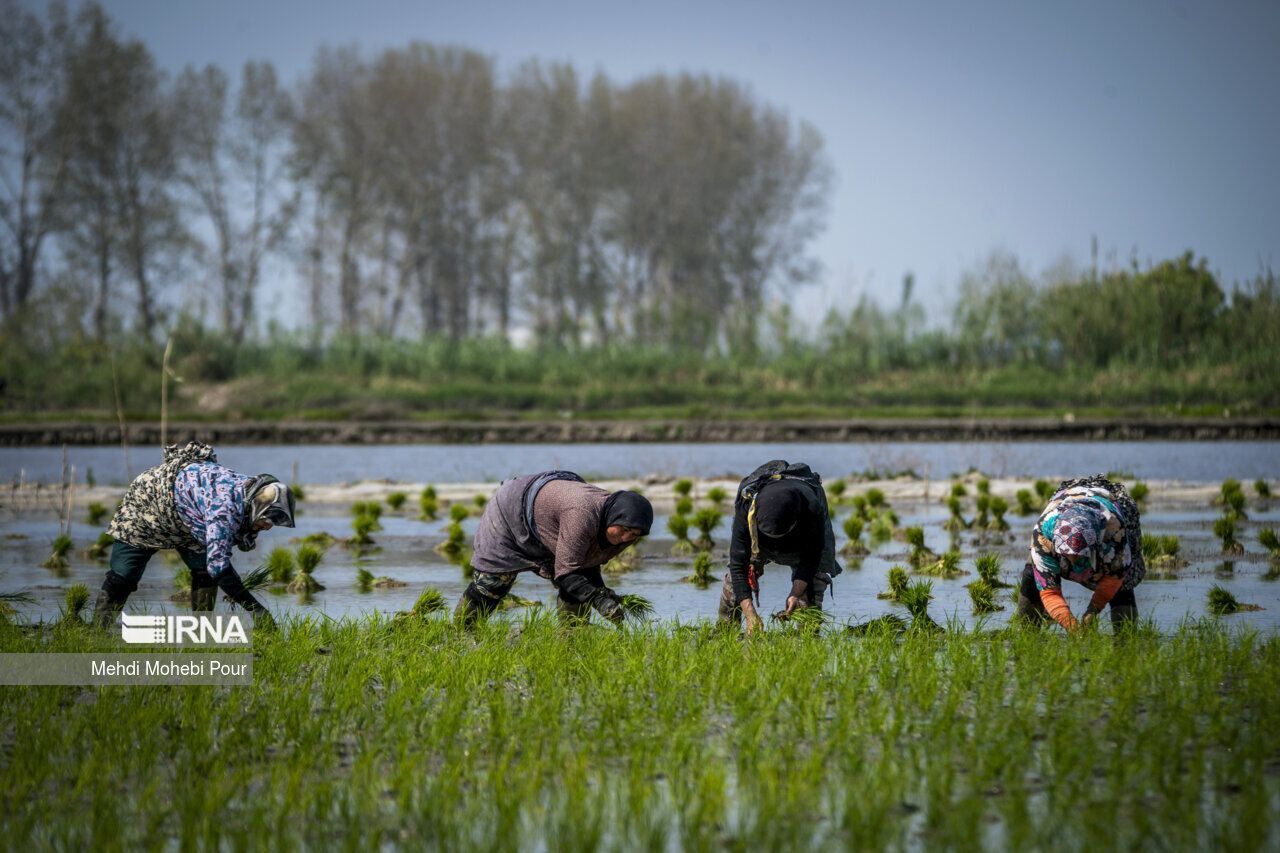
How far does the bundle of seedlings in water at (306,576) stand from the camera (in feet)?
36.3

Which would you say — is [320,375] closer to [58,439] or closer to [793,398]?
[58,439]

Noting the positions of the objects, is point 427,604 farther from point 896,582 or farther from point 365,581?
point 896,582

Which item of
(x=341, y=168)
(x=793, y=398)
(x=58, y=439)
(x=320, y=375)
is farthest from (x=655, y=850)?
(x=341, y=168)

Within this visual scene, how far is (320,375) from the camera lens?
4644 cm

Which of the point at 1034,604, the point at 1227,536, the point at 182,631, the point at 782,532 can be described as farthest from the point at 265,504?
the point at 1227,536

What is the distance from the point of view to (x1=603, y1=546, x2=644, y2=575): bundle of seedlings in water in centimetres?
1239

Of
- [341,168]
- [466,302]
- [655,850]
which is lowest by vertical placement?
[655,850]

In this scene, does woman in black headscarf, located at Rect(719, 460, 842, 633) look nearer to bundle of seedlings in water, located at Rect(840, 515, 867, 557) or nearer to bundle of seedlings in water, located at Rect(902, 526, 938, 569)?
bundle of seedlings in water, located at Rect(902, 526, 938, 569)

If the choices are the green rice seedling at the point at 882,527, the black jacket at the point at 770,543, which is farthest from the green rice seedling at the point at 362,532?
the black jacket at the point at 770,543

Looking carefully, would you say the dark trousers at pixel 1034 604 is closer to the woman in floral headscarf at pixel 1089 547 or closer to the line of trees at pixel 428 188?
the woman in floral headscarf at pixel 1089 547

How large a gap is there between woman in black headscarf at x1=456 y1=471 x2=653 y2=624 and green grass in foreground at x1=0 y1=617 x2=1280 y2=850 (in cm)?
35

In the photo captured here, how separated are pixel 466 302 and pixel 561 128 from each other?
26.6 ft

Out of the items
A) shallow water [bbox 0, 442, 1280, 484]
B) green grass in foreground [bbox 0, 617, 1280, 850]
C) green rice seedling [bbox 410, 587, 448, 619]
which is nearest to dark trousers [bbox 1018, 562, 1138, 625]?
green grass in foreground [bbox 0, 617, 1280, 850]

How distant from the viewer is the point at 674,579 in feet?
38.9
